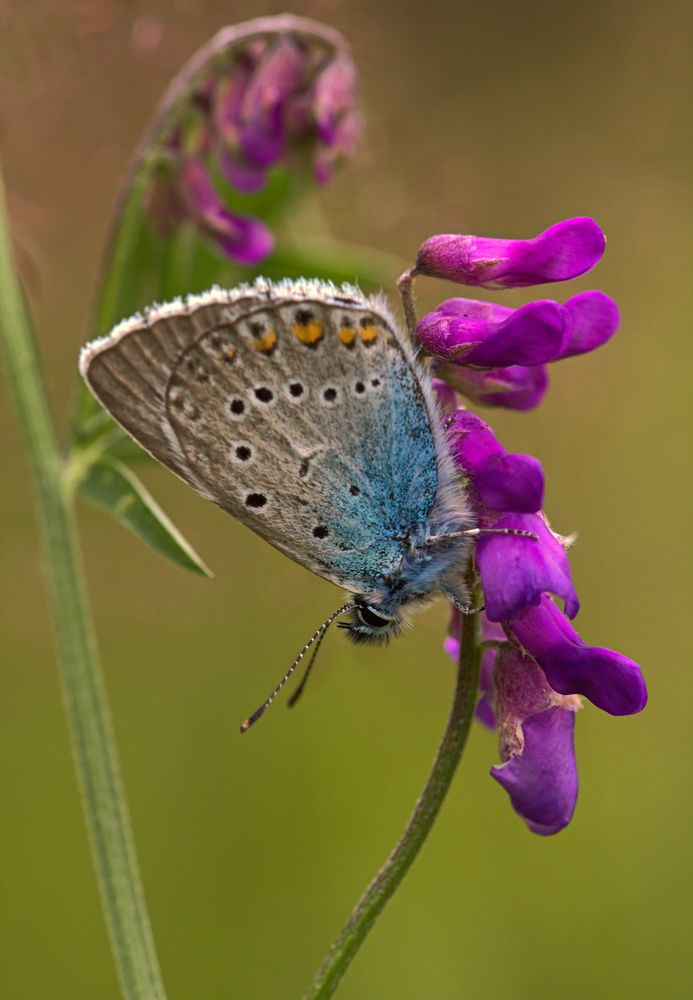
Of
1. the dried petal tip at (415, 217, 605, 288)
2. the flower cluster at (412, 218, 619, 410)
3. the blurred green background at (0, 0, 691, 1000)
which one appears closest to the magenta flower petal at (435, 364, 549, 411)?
the flower cluster at (412, 218, 619, 410)

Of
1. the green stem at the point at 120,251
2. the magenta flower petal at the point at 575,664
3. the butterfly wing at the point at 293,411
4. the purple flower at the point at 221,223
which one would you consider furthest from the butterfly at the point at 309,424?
the purple flower at the point at 221,223

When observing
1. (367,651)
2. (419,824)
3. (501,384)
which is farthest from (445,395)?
(367,651)

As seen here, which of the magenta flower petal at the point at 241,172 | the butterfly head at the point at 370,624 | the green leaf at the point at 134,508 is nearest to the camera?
the butterfly head at the point at 370,624

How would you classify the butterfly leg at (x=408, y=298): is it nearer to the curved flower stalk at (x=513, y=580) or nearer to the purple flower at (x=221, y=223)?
the curved flower stalk at (x=513, y=580)

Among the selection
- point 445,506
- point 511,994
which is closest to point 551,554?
point 445,506

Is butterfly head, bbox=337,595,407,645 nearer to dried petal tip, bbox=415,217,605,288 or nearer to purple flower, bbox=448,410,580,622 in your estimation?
purple flower, bbox=448,410,580,622

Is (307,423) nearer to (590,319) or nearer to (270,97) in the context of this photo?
(590,319)

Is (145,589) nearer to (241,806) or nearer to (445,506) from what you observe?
(241,806)
